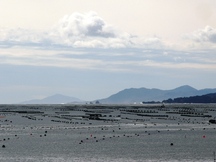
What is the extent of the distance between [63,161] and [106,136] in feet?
129

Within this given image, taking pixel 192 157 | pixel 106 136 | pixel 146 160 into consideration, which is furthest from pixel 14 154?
pixel 106 136

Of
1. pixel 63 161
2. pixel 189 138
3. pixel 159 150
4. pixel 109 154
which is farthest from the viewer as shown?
pixel 189 138

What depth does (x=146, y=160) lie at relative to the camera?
2702 inches

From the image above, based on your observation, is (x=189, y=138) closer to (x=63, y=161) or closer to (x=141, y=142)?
(x=141, y=142)

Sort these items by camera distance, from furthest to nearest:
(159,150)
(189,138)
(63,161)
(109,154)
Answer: (189,138)
(159,150)
(109,154)
(63,161)

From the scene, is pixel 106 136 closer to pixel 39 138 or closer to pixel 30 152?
pixel 39 138

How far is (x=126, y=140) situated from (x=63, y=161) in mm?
30986

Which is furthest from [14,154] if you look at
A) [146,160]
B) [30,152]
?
[146,160]

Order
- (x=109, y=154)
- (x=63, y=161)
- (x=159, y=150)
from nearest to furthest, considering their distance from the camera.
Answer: (x=63, y=161) → (x=109, y=154) → (x=159, y=150)

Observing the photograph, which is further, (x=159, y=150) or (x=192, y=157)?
(x=159, y=150)

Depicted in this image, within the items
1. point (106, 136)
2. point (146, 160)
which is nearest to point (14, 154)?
point (146, 160)

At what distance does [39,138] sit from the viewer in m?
102

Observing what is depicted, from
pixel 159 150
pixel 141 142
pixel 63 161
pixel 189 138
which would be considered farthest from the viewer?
pixel 189 138

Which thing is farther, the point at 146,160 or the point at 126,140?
the point at 126,140
